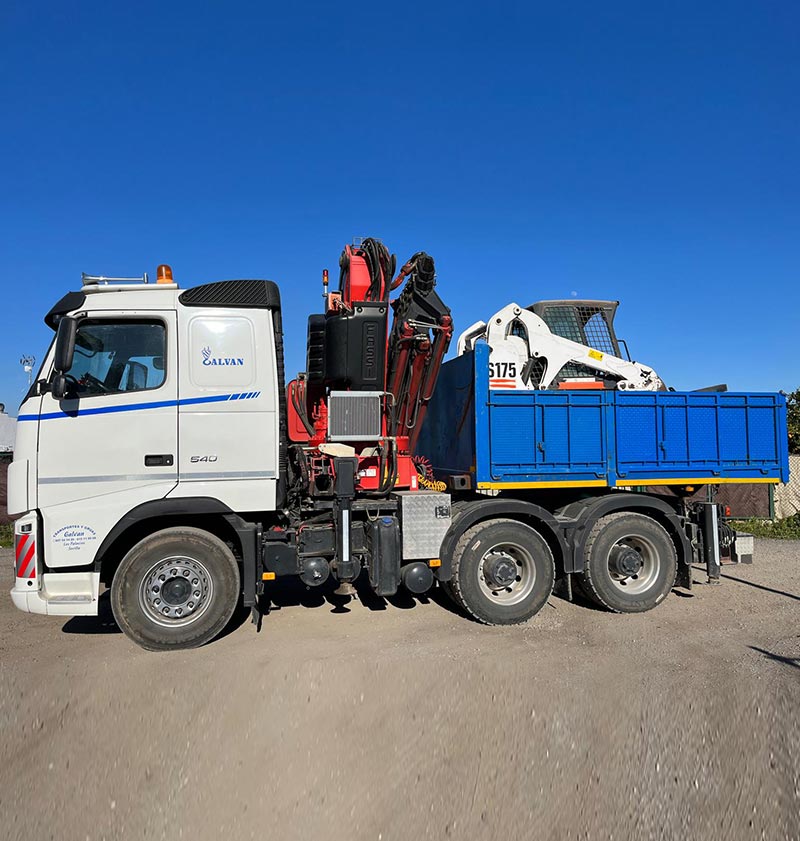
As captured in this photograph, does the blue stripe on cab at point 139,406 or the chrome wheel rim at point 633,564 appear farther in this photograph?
the chrome wheel rim at point 633,564

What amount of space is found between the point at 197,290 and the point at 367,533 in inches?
117

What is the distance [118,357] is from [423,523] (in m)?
3.42

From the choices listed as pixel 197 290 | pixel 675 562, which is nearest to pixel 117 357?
pixel 197 290

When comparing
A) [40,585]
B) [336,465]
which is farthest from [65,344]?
[336,465]

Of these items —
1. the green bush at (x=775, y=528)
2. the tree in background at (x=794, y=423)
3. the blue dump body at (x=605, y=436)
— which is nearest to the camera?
the blue dump body at (x=605, y=436)

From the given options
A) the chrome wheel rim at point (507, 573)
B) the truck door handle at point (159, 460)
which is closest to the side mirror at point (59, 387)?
the truck door handle at point (159, 460)

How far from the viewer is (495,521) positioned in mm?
6457

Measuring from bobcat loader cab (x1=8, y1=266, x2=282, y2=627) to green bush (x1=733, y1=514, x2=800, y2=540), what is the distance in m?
10.9

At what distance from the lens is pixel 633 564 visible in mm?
6785

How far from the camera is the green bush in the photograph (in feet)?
40.5

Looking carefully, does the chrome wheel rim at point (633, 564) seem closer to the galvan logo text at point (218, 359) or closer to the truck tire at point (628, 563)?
the truck tire at point (628, 563)

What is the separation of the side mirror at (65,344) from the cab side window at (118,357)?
0.18 metres

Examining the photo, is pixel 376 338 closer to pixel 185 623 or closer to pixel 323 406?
pixel 323 406

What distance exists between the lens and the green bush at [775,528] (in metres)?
12.4
